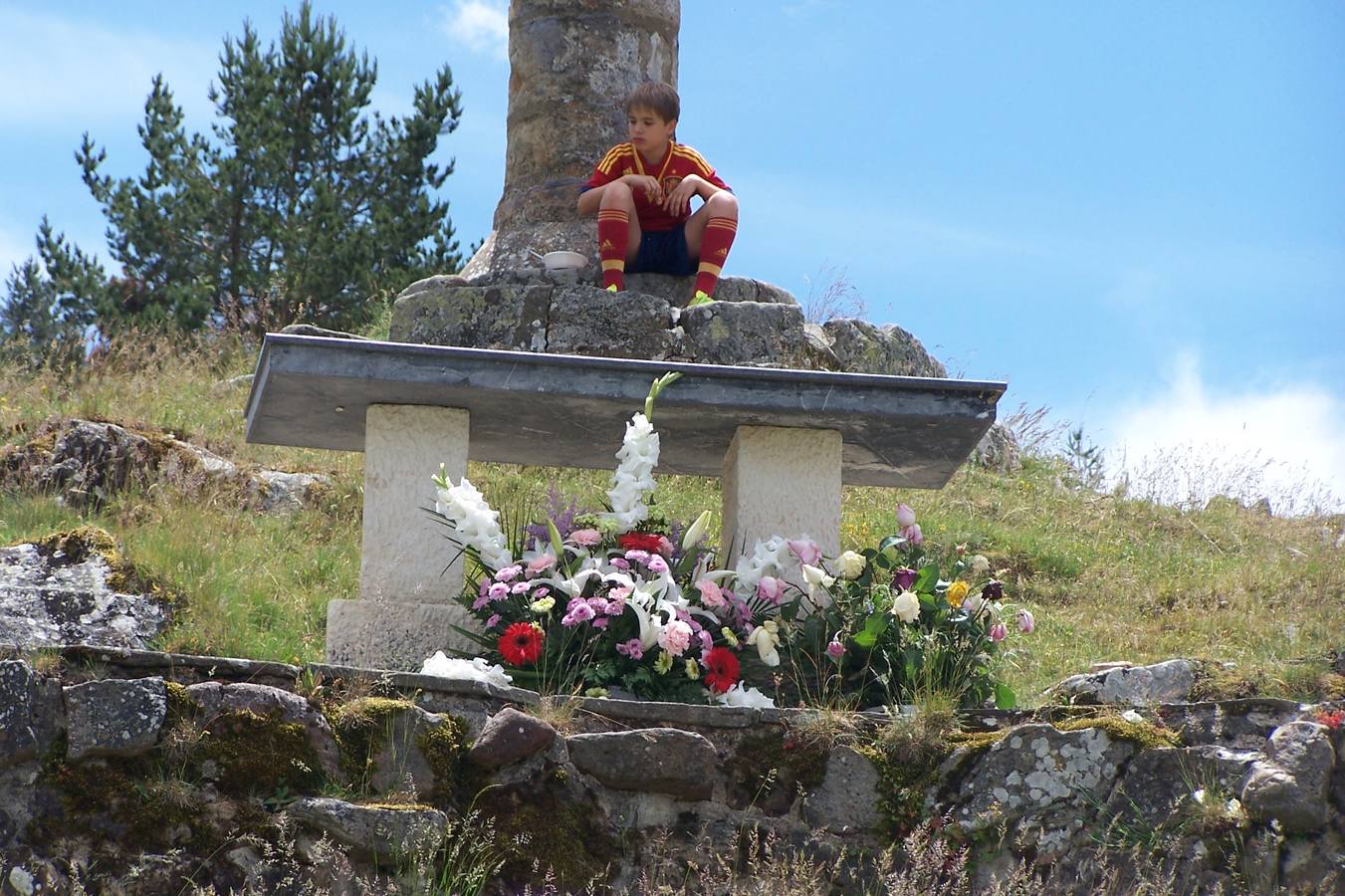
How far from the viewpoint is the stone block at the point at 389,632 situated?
6.09 m

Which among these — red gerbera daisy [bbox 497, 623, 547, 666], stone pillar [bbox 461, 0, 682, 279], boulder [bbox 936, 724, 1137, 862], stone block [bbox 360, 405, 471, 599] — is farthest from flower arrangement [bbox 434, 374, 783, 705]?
stone pillar [bbox 461, 0, 682, 279]

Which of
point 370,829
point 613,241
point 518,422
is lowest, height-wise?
point 370,829

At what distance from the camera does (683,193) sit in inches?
291

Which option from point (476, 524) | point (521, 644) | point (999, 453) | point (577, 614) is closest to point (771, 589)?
point (577, 614)

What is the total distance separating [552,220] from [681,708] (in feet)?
15.4

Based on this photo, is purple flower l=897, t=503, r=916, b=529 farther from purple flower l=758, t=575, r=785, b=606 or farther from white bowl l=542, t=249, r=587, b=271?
white bowl l=542, t=249, r=587, b=271

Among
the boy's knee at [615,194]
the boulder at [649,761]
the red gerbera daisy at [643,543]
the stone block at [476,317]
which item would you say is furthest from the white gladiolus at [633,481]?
the stone block at [476,317]

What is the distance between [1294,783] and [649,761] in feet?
6.36

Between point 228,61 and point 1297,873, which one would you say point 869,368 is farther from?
point 228,61

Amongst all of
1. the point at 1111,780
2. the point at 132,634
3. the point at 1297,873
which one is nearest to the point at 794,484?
the point at 1111,780

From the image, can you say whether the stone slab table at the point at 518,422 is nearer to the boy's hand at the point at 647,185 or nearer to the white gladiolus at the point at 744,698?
the white gladiolus at the point at 744,698

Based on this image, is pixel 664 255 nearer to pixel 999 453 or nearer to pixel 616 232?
pixel 616 232

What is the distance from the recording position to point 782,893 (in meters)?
4.43

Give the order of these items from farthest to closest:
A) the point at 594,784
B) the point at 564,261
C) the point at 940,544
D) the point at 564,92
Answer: the point at 940,544 < the point at 564,92 < the point at 564,261 < the point at 594,784
